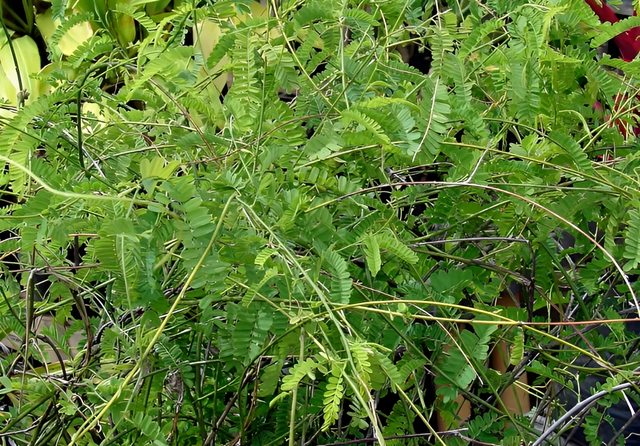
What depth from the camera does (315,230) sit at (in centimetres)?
43

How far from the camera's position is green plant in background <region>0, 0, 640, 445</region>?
386 millimetres

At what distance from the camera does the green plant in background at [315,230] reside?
1.27 ft

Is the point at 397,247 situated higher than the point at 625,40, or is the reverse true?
the point at 397,247

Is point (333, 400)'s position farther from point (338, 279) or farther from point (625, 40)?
point (625, 40)

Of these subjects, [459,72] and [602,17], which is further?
[602,17]

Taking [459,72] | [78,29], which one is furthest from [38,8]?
[459,72]

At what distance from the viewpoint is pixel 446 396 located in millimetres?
459

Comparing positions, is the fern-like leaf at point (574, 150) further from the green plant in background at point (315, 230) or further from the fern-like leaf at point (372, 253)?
the fern-like leaf at point (372, 253)

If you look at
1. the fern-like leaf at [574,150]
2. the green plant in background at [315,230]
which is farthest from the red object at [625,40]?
the fern-like leaf at [574,150]

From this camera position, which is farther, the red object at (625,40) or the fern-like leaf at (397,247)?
the red object at (625,40)

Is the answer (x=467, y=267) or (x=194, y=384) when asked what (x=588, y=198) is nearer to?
(x=467, y=267)

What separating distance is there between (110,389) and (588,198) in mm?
412

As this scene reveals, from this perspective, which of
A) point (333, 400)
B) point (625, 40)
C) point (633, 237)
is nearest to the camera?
point (333, 400)

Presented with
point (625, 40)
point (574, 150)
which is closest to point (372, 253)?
point (574, 150)
